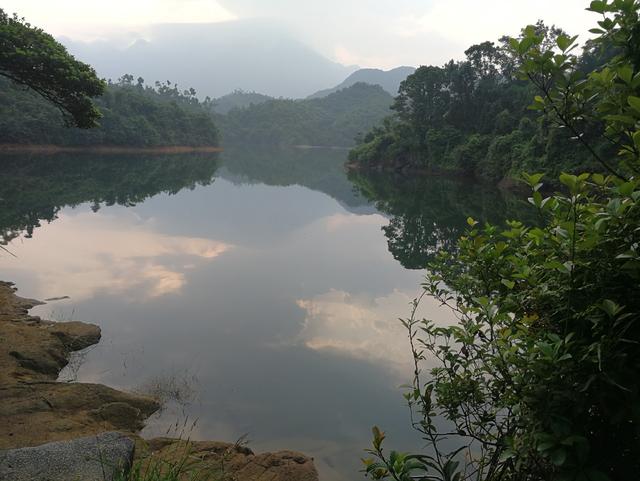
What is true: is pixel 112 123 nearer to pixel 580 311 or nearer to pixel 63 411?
pixel 63 411

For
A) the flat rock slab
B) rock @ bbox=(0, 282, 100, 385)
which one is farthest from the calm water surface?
the flat rock slab

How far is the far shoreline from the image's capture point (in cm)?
4113

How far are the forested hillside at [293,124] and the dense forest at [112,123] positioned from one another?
2534 centimetres

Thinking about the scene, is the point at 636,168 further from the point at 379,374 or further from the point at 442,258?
the point at 379,374

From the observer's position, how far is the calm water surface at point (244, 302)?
5.22 meters

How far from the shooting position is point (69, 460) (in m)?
2.97

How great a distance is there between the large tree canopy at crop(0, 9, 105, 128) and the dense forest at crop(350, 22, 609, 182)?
101ft

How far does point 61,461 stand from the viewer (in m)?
2.96

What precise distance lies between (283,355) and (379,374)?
155 centimetres

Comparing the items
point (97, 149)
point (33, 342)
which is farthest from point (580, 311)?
point (97, 149)

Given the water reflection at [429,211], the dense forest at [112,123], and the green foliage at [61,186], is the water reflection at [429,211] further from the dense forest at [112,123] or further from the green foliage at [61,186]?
the dense forest at [112,123]

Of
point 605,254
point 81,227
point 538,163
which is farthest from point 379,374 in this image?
point 538,163

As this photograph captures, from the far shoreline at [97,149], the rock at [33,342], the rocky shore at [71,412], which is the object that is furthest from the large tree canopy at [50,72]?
the far shoreline at [97,149]

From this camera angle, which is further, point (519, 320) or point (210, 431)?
point (210, 431)
